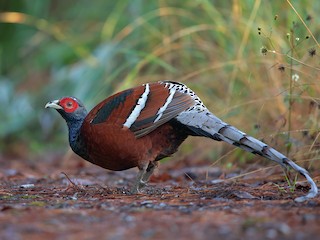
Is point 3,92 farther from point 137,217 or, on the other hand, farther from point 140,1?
point 137,217

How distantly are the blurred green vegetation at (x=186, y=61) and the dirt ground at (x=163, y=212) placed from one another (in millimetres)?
700

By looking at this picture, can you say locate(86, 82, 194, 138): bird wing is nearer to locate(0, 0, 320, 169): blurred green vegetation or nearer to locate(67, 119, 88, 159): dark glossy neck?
locate(67, 119, 88, 159): dark glossy neck

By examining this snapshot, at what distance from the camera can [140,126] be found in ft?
13.4

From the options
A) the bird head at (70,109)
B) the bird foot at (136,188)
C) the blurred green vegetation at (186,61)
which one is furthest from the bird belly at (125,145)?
the blurred green vegetation at (186,61)

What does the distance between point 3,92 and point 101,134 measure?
21.9ft

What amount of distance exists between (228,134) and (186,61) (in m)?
3.06

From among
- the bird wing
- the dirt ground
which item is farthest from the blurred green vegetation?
the dirt ground

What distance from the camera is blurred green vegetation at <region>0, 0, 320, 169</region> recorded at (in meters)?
4.86

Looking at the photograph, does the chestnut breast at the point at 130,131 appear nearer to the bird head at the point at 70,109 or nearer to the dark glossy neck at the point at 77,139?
the dark glossy neck at the point at 77,139

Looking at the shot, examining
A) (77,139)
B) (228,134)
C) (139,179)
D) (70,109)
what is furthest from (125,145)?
(228,134)

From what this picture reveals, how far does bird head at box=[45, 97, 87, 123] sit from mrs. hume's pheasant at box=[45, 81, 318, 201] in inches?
5.0

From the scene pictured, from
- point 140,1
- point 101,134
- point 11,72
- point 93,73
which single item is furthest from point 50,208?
point 11,72

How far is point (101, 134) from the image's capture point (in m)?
4.08

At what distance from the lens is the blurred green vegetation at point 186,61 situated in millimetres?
4855
